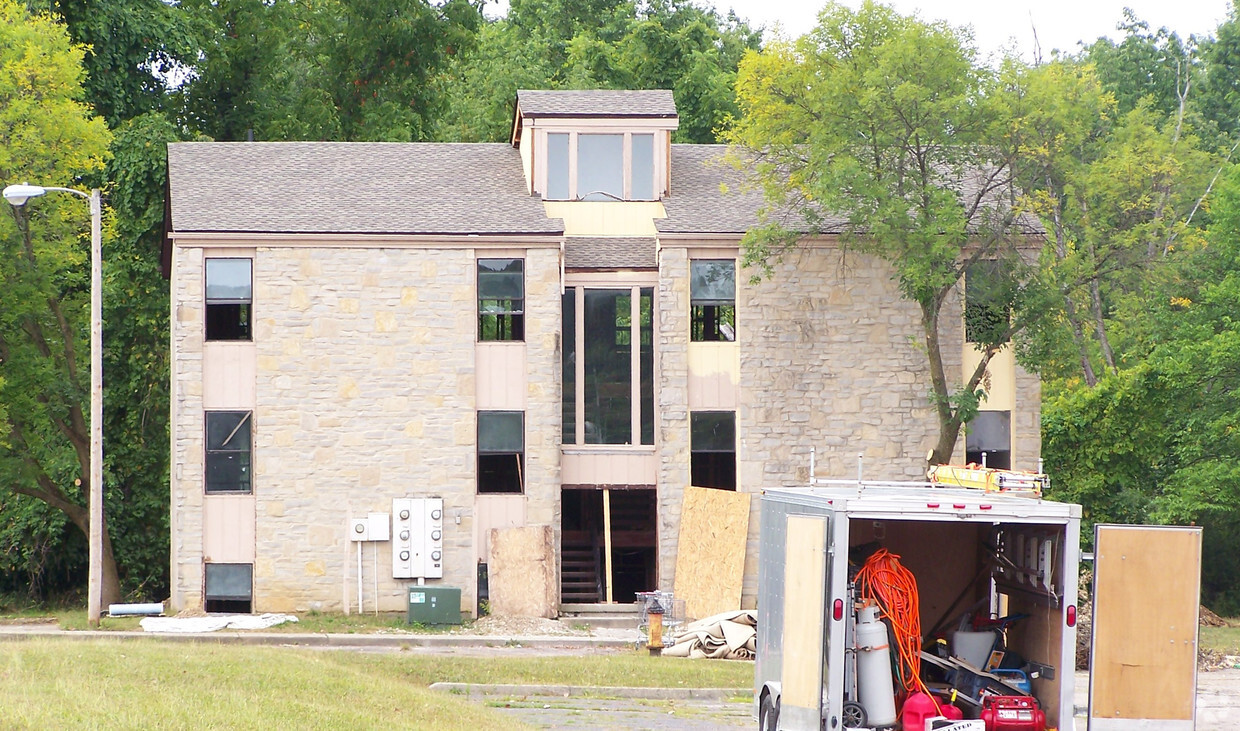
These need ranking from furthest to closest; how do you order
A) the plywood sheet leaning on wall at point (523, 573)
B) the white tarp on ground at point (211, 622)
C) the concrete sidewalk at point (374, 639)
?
1. the plywood sheet leaning on wall at point (523, 573)
2. the white tarp on ground at point (211, 622)
3. the concrete sidewalk at point (374, 639)

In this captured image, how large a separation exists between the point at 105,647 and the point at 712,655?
987 centimetres

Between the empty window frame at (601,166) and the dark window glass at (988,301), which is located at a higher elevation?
the empty window frame at (601,166)

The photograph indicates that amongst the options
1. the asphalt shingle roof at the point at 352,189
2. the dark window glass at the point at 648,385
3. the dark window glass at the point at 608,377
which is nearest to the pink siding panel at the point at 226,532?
the asphalt shingle roof at the point at 352,189

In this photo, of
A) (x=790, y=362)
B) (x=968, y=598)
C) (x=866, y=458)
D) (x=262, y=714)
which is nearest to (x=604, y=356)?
(x=790, y=362)

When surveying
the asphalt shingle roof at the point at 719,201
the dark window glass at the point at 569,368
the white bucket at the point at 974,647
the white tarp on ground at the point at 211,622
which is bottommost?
the white tarp on ground at the point at 211,622

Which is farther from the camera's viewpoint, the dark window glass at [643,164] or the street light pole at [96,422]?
the dark window glass at [643,164]

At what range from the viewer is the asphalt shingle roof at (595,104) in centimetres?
3072

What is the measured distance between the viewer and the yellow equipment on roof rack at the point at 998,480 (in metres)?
13.7

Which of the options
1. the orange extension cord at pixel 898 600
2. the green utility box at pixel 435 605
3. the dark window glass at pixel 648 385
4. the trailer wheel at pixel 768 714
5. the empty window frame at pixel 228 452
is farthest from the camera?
the dark window glass at pixel 648 385

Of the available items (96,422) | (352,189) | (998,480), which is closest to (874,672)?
(998,480)

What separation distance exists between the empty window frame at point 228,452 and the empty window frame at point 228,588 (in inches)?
60.0

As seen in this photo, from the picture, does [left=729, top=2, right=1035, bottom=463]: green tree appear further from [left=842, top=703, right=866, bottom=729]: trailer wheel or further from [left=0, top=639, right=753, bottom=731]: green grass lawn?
[left=842, top=703, right=866, bottom=729]: trailer wheel

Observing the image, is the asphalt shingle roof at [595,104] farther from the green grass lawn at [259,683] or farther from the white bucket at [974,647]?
the white bucket at [974,647]

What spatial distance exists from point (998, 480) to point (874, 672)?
2628 mm
